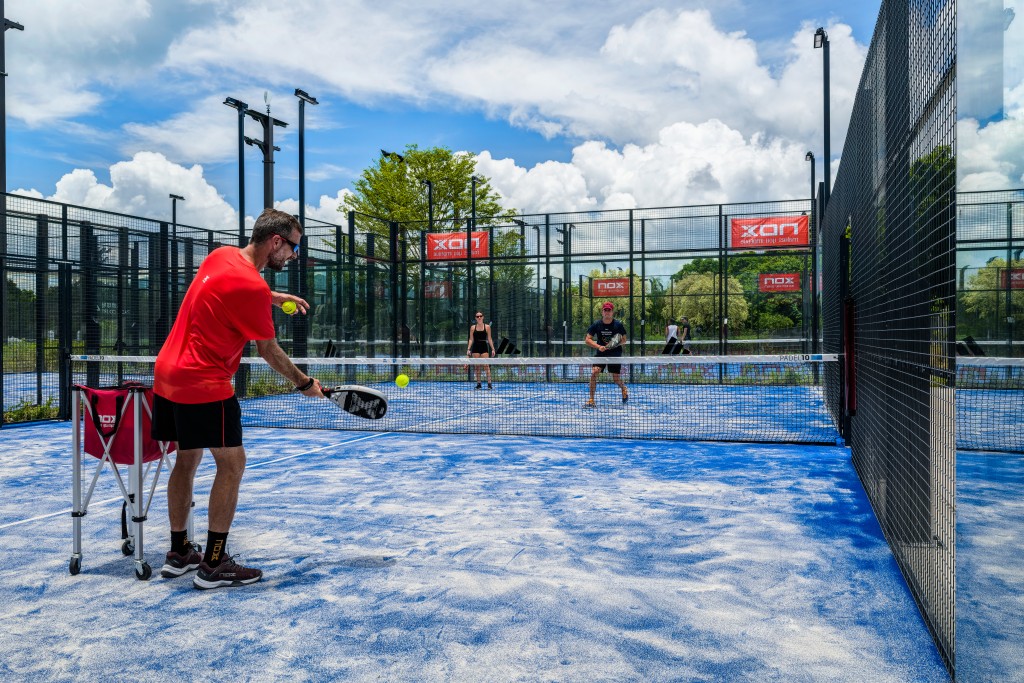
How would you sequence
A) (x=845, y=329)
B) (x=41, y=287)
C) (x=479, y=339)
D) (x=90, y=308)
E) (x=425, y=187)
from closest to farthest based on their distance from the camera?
(x=845, y=329) < (x=41, y=287) < (x=90, y=308) < (x=479, y=339) < (x=425, y=187)

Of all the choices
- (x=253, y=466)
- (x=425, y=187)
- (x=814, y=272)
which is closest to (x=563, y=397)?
(x=814, y=272)

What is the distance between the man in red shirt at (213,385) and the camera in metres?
3.87

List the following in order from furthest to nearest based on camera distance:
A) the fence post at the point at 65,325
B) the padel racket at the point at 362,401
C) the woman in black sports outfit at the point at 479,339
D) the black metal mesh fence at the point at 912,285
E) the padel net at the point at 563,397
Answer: the woman in black sports outfit at the point at 479,339
the fence post at the point at 65,325
the padel net at the point at 563,397
the padel racket at the point at 362,401
the black metal mesh fence at the point at 912,285

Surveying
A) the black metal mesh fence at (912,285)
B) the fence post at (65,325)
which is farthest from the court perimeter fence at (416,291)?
the black metal mesh fence at (912,285)

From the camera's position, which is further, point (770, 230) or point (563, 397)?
point (770, 230)

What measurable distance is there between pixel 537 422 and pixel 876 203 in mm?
6478

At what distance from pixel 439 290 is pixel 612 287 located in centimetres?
435

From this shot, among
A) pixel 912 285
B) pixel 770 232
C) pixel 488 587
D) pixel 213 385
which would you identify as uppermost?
pixel 770 232

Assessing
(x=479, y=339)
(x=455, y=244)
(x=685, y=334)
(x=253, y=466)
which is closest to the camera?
(x=253, y=466)

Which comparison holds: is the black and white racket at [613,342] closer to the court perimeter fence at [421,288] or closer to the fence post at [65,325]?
the court perimeter fence at [421,288]

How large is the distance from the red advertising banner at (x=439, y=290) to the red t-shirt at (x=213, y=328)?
53.3 ft

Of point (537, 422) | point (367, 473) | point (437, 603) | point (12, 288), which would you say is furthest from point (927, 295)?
point (12, 288)

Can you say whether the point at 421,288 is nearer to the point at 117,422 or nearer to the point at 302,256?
the point at 302,256

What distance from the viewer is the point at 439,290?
20.3 m
